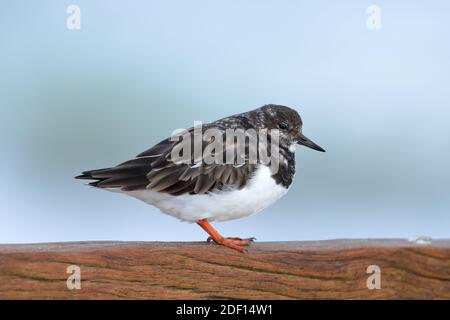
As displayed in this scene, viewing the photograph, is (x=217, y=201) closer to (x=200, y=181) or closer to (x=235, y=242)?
(x=200, y=181)

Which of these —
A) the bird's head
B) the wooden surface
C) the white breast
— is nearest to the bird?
the white breast

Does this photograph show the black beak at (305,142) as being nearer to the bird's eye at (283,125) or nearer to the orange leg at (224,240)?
the bird's eye at (283,125)

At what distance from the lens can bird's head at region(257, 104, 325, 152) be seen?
3.84 m

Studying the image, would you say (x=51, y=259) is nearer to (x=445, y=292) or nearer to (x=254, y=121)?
(x=445, y=292)

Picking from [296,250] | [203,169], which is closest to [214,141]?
[203,169]

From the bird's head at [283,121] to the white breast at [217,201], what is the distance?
509mm

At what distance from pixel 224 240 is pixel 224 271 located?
530mm

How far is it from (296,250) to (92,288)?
70 centimetres

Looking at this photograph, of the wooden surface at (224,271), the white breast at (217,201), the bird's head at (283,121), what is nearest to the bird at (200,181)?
the white breast at (217,201)

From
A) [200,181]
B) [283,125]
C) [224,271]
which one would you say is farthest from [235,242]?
[283,125]

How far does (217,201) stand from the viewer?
329 cm

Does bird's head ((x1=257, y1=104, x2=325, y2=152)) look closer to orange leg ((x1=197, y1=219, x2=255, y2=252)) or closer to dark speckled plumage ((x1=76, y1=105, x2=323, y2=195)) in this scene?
dark speckled plumage ((x1=76, y1=105, x2=323, y2=195))

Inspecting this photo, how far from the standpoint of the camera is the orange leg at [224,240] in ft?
9.05
